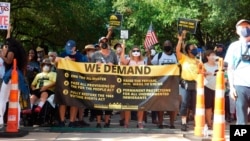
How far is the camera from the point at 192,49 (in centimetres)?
1028

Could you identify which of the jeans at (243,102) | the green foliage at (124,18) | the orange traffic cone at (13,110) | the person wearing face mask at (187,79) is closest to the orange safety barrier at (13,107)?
the orange traffic cone at (13,110)

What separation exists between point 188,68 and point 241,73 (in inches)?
122

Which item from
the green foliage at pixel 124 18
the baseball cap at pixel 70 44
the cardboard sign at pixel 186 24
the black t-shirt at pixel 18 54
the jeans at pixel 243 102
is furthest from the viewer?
the green foliage at pixel 124 18

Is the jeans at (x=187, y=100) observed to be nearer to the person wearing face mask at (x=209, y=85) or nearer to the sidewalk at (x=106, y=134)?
the person wearing face mask at (x=209, y=85)

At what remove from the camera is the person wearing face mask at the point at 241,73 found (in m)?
6.98

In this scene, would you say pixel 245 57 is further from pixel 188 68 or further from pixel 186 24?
pixel 186 24

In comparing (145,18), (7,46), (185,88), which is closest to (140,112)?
(185,88)

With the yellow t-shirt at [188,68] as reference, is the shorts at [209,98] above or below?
below

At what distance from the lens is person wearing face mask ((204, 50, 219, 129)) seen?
10.2 m

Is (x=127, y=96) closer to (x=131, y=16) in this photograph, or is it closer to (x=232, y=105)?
(x=232, y=105)

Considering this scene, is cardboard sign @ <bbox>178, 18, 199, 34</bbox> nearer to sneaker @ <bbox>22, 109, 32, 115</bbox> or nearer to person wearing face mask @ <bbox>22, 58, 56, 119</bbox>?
person wearing face mask @ <bbox>22, 58, 56, 119</bbox>

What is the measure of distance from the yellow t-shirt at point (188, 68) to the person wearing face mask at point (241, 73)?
2.86m

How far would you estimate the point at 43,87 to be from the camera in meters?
10.2

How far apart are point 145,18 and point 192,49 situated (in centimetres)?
1580
